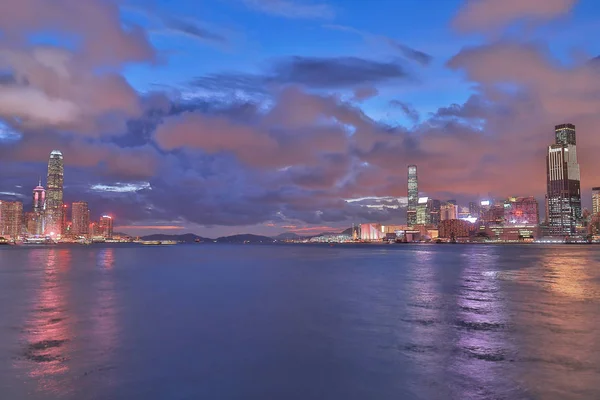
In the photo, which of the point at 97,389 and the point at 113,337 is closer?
the point at 97,389

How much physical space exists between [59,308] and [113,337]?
11975 mm

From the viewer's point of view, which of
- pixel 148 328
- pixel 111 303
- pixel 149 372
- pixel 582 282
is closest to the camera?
pixel 149 372

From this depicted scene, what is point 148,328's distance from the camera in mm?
24547

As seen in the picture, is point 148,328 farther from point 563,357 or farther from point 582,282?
point 582,282

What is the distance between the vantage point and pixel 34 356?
17.9 meters

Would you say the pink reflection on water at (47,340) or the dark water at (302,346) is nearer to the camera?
the dark water at (302,346)

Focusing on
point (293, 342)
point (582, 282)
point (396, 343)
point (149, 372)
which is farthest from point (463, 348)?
point (582, 282)

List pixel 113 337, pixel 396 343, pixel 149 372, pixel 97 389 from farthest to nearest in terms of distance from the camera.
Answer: pixel 113 337 < pixel 396 343 < pixel 149 372 < pixel 97 389

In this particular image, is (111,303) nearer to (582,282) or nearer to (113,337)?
(113,337)

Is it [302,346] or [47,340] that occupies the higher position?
[47,340]

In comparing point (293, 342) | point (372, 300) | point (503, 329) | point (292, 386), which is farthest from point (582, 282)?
point (292, 386)

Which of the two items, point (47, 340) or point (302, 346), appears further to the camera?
point (47, 340)

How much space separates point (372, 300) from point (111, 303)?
20.3 m

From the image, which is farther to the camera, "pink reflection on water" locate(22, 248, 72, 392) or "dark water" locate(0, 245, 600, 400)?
"pink reflection on water" locate(22, 248, 72, 392)
